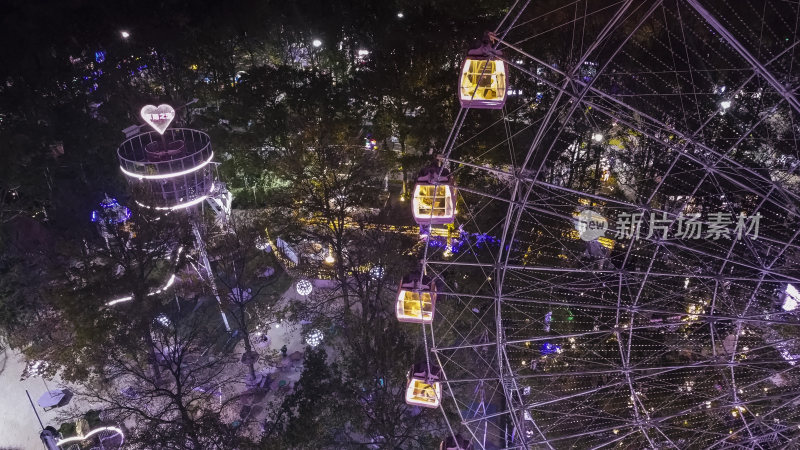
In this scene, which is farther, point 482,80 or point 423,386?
point 423,386

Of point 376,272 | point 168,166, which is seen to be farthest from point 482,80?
point 168,166

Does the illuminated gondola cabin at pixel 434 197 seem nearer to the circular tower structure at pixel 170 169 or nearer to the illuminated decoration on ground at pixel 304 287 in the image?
the circular tower structure at pixel 170 169

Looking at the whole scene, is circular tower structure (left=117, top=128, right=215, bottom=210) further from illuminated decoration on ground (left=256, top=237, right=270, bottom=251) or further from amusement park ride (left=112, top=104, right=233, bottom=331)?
illuminated decoration on ground (left=256, top=237, right=270, bottom=251)

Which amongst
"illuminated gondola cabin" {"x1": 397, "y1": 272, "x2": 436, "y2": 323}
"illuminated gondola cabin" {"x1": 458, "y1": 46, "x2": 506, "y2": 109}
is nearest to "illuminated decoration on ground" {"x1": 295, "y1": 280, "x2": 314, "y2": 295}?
"illuminated gondola cabin" {"x1": 397, "y1": 272, "x2": 436, "y2": 323}

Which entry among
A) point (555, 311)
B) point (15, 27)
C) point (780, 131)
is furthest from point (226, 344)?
point (780, 131)

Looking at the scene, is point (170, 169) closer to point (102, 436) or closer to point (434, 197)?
point (102, 436)

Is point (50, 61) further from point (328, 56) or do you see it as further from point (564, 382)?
point (564, 382)
